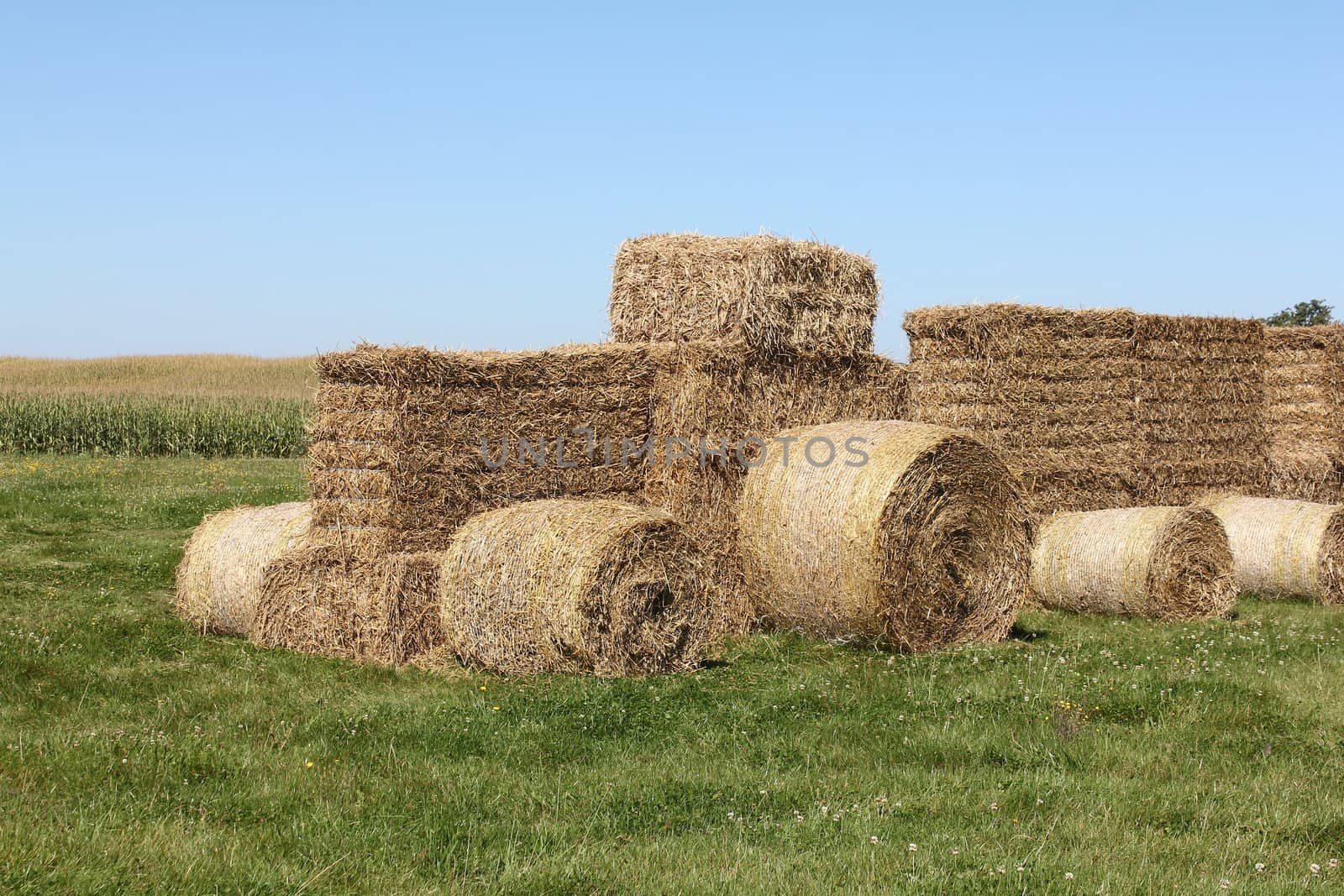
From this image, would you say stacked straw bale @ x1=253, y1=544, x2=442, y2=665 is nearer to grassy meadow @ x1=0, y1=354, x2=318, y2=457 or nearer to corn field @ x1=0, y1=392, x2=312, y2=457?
grassy meadow @ x1=0, y1=354, x2=318, y2=457

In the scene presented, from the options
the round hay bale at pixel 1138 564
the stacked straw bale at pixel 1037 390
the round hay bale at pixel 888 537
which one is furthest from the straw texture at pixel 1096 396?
the round hay bale at pixel 888 537

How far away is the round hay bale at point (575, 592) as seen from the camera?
9289 mm

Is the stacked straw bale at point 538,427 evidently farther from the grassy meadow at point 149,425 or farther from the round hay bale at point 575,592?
the grassy meadow at point 149,425

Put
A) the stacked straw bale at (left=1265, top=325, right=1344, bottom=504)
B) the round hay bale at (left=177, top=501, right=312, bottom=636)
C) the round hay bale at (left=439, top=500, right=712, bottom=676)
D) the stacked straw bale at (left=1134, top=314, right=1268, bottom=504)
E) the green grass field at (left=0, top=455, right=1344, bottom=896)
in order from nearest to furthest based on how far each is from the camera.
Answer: the green grass field at (left=0, top=455, right=1344, bottom=896) → the round hay bale at (left=439, top=500, right=712, bottom=676) → the round hay bale at (left=177, top=501, right=312, bottom=636) → the stacked straw bale at (left=1134, top=314, right=1268, bottom=504) → the stacked straw bale at (left=1265, top=325, right=1344, bottom=504)

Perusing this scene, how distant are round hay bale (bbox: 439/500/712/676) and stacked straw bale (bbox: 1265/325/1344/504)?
11349mm

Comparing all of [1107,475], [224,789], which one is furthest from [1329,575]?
[224,789]

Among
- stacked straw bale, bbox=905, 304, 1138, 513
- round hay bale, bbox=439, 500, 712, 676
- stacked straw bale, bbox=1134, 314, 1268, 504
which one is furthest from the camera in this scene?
stacked straw bale, bbox=1134, 314, 1268, 504

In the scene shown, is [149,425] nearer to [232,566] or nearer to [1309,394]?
[232,566]

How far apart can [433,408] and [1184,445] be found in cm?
994

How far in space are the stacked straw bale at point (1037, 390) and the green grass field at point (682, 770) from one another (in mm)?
3639

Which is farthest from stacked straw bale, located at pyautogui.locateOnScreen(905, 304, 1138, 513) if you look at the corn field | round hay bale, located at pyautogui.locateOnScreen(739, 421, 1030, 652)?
the corn field

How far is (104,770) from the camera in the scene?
6.66 m

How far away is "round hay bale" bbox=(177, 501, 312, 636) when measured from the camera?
36.0 ft

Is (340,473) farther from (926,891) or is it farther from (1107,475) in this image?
(1107,475)
